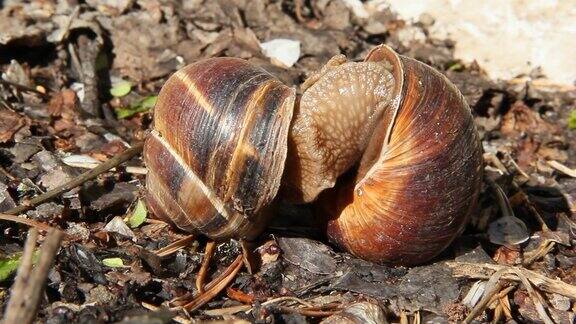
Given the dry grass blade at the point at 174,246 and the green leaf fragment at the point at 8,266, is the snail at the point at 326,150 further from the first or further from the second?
the green leaf fragment at the point at 8,266

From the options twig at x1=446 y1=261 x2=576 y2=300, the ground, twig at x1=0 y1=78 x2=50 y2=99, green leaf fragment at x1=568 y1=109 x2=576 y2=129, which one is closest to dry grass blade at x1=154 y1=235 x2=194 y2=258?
the ground

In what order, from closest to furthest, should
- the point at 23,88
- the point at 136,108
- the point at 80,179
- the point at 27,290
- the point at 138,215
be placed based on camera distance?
the point at 27,290
the point at 80,179
the point at 138,215
the point at 23,88
the point at 136,108

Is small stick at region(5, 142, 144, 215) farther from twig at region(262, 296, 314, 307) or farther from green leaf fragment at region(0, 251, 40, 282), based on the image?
twig at region(262, 296, 314, 307)

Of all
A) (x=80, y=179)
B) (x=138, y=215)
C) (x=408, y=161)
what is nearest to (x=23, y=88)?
(x=80, y=179)

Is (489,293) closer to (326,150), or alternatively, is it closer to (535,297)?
(535,297)

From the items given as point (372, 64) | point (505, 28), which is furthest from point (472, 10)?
point (372, 64)

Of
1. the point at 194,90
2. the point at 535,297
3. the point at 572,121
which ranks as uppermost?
the point at 194,90

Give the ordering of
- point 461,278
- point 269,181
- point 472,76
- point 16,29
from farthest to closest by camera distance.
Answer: point 472,76 → point 16,29 → point 461,278 → point 269,181

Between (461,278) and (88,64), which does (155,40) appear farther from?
(461,278)
